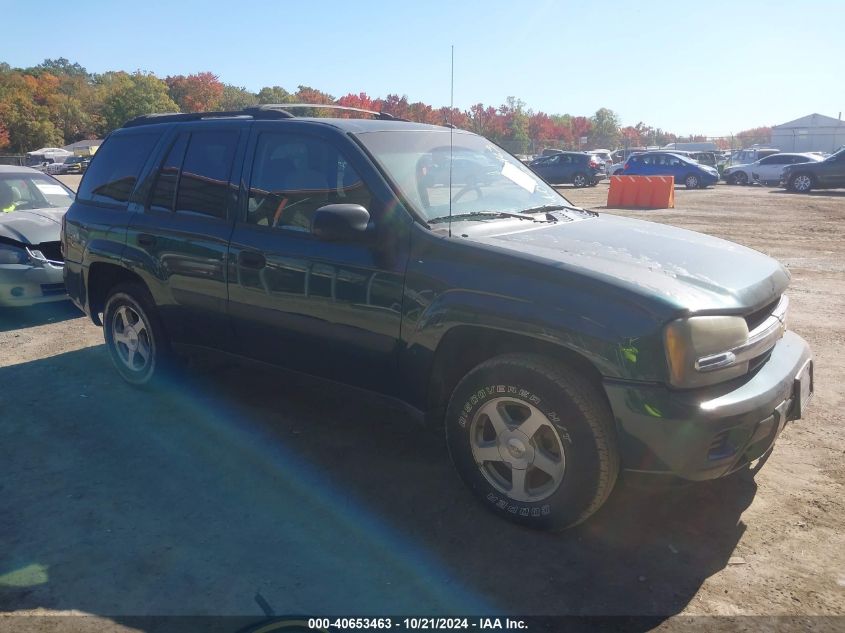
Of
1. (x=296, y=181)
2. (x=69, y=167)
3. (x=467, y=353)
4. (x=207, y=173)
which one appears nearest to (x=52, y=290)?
(x=207, y=173)

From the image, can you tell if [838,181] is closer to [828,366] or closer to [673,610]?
[828,366]

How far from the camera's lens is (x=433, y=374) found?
3463mm

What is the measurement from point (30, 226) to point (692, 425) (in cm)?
716

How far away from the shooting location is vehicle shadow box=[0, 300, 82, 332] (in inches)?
286

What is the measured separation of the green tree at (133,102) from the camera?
232 ft

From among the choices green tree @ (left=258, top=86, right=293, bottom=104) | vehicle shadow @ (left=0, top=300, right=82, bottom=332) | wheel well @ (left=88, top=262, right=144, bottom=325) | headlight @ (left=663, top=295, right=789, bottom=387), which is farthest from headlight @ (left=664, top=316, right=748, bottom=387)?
green tree @ (left=258, top=86, right=293, bottom=104)

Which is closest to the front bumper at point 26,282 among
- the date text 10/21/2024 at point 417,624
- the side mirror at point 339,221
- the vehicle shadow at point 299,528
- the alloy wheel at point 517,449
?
the vehicle shadow at point 299,528

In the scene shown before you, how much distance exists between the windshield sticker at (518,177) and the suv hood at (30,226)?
5.25 meters

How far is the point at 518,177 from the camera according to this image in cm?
450

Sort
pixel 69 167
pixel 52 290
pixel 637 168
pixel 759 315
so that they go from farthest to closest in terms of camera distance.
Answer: pixel 69 167
pixel 637 168
pixel 52 290
pixel 759 315

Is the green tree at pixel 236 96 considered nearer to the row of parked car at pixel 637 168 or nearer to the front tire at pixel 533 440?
the row of parked car at pixel 637 168

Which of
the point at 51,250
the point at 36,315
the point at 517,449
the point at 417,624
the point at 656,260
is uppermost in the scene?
the point at 656,260

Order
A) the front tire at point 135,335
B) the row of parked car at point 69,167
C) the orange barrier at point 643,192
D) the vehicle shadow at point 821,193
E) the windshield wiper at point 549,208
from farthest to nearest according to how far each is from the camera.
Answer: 1. the row of parked car at point 69,167
2. the vehicle shadow at point 821,193
3. the orange barrier at point 643,192
4. the front tire at point 135,335
5. the windshield wiper at point 549,208

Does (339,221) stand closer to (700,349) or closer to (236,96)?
(700,349)
